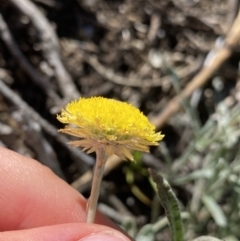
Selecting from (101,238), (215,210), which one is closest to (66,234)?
(101,238)

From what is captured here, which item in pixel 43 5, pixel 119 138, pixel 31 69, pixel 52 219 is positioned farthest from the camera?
pixel 43 5

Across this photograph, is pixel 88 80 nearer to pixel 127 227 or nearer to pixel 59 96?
pixel 59 96

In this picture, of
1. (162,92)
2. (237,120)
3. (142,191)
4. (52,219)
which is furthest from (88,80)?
(52,219)

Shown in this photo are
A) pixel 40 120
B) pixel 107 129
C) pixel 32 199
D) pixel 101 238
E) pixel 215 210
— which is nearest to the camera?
pixel 107 129

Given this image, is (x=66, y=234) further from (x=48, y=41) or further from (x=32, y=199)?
(x=48, y=41)

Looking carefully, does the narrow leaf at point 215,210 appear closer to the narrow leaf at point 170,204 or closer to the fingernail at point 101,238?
the narrow leaf at point 170,204

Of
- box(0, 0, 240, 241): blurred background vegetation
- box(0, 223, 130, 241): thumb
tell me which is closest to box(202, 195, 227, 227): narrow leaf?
box(0, 0, 240, 241): blurred background vegetation

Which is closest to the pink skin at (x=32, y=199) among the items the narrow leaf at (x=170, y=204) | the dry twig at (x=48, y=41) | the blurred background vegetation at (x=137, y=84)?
the narrow leaf at (x=170, y=204)
